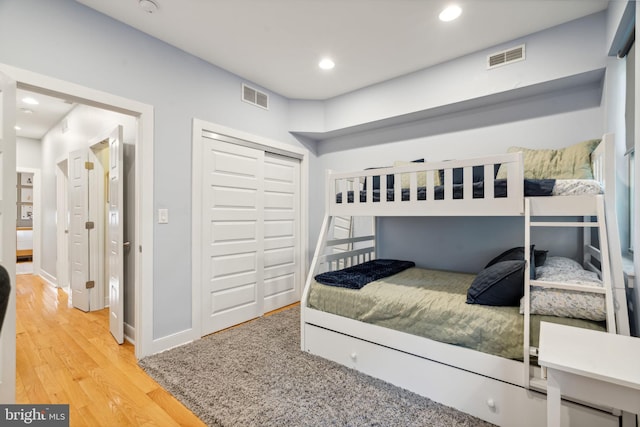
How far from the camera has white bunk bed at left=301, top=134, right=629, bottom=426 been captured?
4.52 feet

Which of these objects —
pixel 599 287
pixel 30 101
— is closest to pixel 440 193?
pixel 599 287

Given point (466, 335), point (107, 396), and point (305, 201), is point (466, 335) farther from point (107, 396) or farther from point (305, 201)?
point (305, 201)

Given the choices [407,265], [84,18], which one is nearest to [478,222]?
[407,265]

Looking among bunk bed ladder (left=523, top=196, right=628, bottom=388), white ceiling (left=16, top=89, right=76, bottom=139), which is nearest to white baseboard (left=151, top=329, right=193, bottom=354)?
bunk bed ladder (left=523, top=196, right=628, bottom=388)

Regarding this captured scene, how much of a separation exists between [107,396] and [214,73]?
8.74 feet

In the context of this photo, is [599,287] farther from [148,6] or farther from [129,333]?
[129,333]

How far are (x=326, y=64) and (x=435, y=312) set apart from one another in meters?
2.36

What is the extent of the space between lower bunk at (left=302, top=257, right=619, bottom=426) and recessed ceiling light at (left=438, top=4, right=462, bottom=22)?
176 cm

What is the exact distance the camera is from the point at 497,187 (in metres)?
1.77

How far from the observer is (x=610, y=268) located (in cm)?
142

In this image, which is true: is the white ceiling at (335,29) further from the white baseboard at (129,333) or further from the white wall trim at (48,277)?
the white wall trim at (48,277)

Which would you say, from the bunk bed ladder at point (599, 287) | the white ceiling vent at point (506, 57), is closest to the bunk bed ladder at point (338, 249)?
the bunk bed ladder at point (599, 287)

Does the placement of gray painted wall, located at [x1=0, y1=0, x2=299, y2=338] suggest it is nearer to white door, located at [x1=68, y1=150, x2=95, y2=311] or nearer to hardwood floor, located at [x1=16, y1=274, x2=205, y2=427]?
→ hardwood floor, located at [x1=16, y1=274, x2=205, y2=427]

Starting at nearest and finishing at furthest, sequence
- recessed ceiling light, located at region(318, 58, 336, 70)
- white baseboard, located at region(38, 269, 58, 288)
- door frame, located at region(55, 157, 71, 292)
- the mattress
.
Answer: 1. the mattress
2. recessed ceiling light, located at region(318, 58, 336, 70)
3. door frame, located at region(55, 157, 71, 292)
4. white baseboard, located at region(38, 269, 58, 288)
